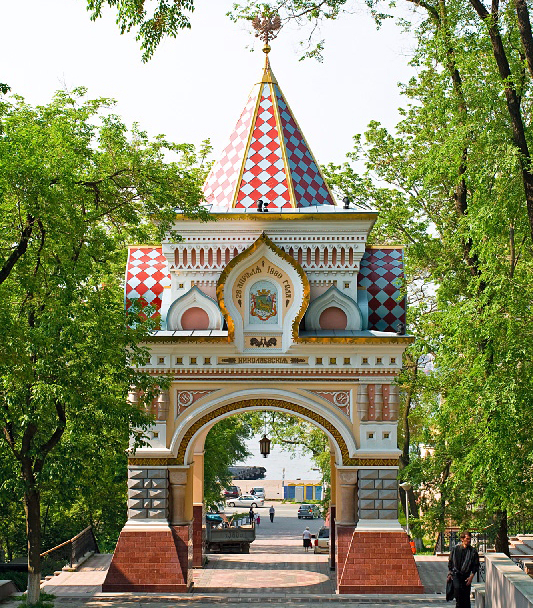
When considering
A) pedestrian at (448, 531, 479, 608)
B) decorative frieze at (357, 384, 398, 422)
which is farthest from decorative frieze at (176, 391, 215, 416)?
pedestrian at (448, 531, 479, 608)

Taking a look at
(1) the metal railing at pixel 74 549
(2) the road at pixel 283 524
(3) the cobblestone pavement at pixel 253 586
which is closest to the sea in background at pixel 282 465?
(2) the road at pixel 283 524

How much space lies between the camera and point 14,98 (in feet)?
55.8

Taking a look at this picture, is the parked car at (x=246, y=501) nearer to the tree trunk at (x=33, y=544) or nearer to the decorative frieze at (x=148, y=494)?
the decorative frieze at (x=148, y=494)

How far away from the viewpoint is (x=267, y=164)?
20.3 m

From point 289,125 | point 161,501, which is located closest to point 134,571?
point 161,501

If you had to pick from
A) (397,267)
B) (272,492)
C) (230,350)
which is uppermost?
(397,267)

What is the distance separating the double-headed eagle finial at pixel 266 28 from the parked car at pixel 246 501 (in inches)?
1735

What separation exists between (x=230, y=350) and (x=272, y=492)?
60.3 m

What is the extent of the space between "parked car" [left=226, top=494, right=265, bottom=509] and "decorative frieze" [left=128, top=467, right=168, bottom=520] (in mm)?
44245

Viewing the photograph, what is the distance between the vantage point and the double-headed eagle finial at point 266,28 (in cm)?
2112

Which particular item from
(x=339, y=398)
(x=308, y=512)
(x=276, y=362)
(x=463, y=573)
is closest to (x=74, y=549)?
(x=276, y=362)

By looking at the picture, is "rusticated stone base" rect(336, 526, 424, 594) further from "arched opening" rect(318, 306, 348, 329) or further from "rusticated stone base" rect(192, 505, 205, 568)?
"rusticated stone base" rect(192, 505, 205, 568)

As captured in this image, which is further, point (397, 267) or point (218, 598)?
point (397, 267)

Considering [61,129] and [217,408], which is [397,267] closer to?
[217,408]
